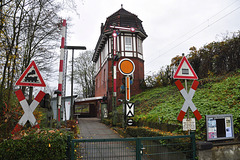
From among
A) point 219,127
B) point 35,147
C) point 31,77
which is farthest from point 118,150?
point 219,127

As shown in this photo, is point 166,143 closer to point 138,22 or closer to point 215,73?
point 215,73

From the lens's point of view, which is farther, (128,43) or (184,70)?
(128,43)

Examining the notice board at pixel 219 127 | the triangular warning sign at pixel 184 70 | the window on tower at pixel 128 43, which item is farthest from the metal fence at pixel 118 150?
the window on tower at pixel 128 43

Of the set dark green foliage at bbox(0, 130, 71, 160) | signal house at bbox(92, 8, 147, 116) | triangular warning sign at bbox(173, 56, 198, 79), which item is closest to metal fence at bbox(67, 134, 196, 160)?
dark green foliage at bbox(0, 130, 71, 160)

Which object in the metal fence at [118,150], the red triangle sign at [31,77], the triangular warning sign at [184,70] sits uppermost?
the triangular warning sign at [184,70]

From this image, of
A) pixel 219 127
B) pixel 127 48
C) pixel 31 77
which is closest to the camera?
pixel 31 77

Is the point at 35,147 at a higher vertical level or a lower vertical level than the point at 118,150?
higher

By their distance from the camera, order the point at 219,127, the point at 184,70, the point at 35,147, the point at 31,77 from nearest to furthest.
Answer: the point at 35,147 < the point at 31,77 < the point at 219,127 < the point at 184,70

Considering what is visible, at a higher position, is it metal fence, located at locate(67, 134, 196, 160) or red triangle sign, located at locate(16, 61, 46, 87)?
red triangle sign, located at locate(16, 61, 46, 87)

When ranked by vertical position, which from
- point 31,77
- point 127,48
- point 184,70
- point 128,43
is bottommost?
point 31,77

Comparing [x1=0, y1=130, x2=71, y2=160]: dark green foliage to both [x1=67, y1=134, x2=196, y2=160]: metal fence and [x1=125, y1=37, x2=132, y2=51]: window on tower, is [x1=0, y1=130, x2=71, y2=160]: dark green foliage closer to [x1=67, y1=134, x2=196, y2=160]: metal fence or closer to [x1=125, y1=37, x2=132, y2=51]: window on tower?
[x1=67, y1=134, x2=196, y2=160]: metal fence

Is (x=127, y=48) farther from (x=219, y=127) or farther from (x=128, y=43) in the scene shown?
(x=219, y=127)

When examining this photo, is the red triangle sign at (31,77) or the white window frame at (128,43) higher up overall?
the white window frame at (128,43)

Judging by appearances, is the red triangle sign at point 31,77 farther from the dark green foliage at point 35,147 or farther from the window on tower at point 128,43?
the window on tower at point 128,43
